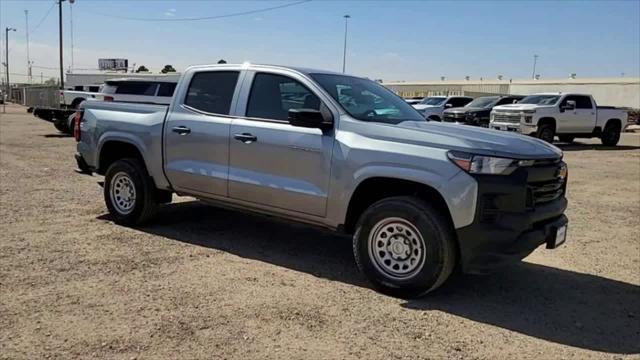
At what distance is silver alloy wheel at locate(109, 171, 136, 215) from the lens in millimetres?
7098

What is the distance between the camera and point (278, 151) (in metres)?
5.65

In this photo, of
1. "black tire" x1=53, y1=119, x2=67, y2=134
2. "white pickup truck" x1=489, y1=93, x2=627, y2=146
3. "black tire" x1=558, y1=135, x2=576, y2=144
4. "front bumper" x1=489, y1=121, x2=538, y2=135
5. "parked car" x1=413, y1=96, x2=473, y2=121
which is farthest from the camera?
"parked car" x1=413, y1=96, x2=473, y2=121

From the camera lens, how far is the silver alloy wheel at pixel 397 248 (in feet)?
16.1

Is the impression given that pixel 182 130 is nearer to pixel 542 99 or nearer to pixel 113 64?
pixel 542 99

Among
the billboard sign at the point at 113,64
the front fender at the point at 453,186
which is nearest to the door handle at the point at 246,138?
the front fender at the point at 453,186

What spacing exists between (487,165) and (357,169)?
111cm

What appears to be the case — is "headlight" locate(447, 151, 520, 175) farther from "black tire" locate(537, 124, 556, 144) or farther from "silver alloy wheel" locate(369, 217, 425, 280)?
"black tire" locate(537, 124, 556, 144)

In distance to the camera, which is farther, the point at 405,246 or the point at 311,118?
the point at 311,118

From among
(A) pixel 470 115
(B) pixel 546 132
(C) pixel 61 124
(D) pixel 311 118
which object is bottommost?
(C) pixel 61 124

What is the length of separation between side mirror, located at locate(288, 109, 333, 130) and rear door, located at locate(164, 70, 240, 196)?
1039mm

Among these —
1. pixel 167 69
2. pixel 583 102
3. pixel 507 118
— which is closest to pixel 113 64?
pixel 167 69

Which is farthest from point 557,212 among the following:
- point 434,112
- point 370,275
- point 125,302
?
point 434,112

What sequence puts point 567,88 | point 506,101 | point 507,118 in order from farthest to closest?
point 567,88 → point 506,101 → point 507,118

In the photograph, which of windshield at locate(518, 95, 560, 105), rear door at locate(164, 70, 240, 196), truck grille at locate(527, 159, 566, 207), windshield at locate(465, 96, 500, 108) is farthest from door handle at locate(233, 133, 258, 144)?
windshield at locate(465, 96, 500, 108)
